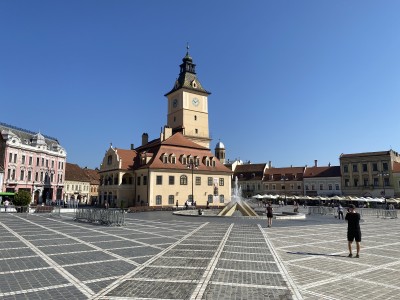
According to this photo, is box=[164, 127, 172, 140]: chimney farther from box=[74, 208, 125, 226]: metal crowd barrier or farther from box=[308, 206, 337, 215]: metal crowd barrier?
box=[74, 208, 125, 226]: metal crowd barrier

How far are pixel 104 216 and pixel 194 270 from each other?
16.5 meters

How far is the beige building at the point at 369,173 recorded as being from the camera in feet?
227

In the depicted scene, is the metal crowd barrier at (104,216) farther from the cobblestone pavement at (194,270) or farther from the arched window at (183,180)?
the arched window at (183,180)

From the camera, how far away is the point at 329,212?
130 feet

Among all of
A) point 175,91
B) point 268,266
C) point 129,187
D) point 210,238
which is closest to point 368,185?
point 175,91

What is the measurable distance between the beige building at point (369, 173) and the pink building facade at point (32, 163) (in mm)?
65788

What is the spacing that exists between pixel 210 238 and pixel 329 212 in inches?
1109

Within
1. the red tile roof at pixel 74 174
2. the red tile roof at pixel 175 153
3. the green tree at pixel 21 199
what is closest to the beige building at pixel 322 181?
the red tile roof at pixel 175 153

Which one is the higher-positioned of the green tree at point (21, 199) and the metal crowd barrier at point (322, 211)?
the green tree at point (21, 199)

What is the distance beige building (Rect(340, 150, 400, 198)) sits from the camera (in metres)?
69.1

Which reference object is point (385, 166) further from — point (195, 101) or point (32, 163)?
point (32, 163)

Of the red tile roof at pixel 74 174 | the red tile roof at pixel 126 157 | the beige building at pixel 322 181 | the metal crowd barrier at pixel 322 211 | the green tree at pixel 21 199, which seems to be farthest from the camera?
the red tile roof at pixel 74 174

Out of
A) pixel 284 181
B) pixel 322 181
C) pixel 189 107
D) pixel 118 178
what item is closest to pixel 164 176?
pixel 118 178

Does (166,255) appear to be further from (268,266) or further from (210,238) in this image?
(210,238)
